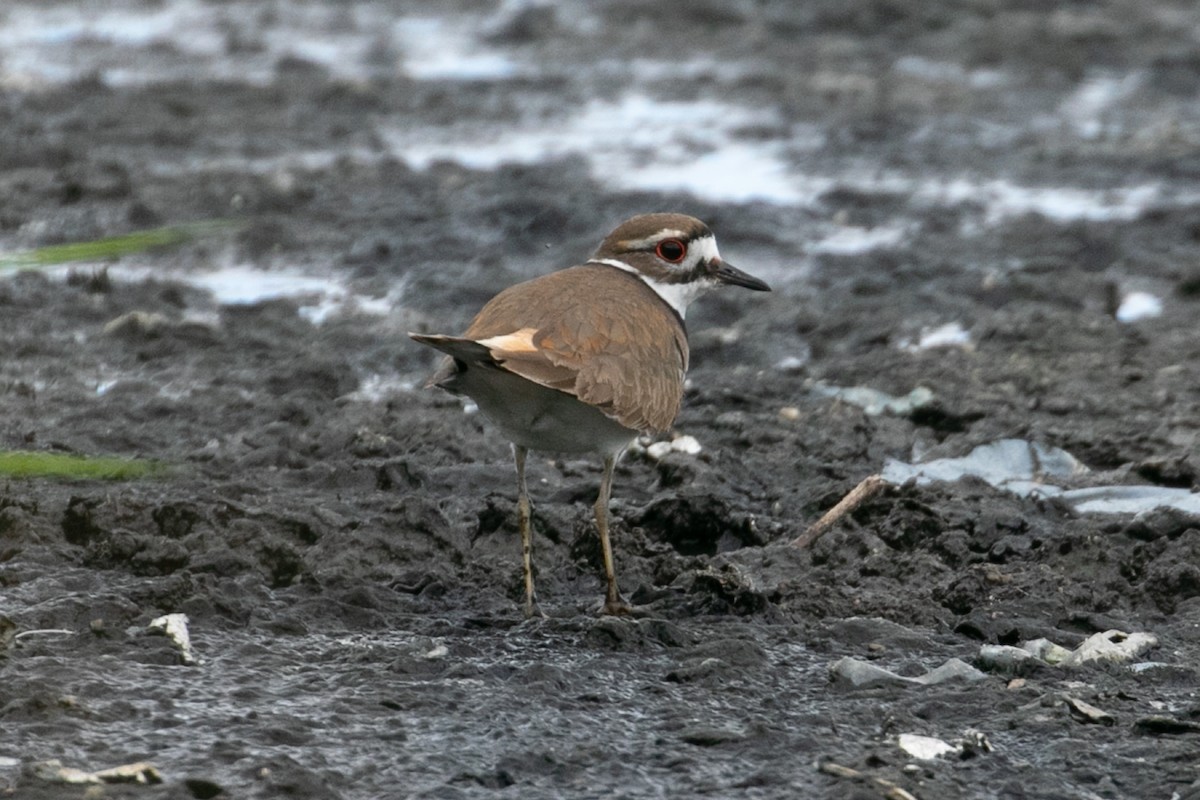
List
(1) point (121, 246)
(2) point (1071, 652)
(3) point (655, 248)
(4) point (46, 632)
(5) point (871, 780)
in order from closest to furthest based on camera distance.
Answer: (1) point (121, 246), (5) point (871, 780), (4) point (46, 632), (2) point (1071, 652), (3) point (655, 248)

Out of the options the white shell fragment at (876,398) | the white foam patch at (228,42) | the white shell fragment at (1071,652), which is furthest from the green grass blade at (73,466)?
the white foam patch at (228,42)

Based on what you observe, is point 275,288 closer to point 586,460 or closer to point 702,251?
point 586,460

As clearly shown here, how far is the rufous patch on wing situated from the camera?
503cm

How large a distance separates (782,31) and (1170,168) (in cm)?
402

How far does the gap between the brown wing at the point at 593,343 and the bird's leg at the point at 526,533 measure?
0.42 m

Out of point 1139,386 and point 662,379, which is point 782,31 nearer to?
point 1139,386

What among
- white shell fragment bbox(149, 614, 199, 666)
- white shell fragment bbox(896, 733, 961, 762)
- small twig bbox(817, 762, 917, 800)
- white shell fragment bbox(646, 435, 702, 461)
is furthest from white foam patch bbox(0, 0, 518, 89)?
small twig bbox(817, 762, 917, 800)

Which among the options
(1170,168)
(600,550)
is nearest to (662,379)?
(600,550)

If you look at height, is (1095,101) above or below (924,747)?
above

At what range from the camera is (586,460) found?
6750 mm

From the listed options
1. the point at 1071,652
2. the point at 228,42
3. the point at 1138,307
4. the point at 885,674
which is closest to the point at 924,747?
the point at 885,674

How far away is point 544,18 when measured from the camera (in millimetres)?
14414

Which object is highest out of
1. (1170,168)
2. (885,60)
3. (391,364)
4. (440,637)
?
(885,60)

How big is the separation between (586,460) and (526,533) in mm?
1311
